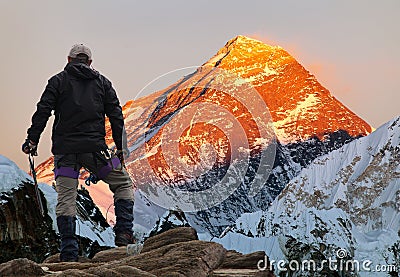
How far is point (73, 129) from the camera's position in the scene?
900 cm

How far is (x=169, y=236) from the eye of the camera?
29.6ft

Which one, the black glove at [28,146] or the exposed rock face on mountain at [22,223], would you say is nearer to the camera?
the black glove at [28,146]

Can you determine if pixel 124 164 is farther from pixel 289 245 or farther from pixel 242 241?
pixel 242 241

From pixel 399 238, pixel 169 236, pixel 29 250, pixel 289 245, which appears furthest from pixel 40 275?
pixel 399 238

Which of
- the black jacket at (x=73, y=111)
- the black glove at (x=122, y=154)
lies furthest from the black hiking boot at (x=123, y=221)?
the black jacket at (x=73, y=111)

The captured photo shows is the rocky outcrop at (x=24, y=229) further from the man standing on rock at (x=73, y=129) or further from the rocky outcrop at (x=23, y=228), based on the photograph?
the man standing on rock at (x=73, y=129)

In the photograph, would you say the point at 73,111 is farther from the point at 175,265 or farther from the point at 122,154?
the point at 175,265

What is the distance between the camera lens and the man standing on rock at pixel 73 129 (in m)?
8.95

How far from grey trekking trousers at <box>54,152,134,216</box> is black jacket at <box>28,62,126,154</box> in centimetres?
14

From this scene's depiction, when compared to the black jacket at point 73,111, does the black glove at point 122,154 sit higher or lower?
lower

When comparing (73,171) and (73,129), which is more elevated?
(73,129)

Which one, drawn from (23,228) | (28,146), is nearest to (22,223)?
(23,228)

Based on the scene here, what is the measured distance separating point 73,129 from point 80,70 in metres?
0.90

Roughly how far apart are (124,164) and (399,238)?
576 ft
